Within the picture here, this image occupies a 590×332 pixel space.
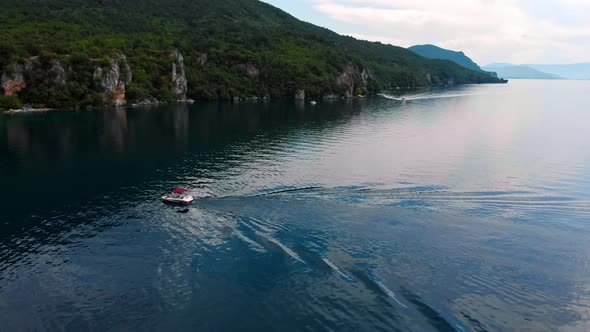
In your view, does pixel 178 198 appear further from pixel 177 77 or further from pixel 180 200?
pixel 177 77

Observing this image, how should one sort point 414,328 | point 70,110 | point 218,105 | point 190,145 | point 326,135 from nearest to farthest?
point 414,328
point 190,145
point 326,135
point 70,110
point 218,105

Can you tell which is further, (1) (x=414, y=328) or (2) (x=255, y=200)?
(2) (x=255, y=200)

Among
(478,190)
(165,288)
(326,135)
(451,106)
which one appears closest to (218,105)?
(326,135)

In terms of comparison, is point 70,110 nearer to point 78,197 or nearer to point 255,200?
point 78,197

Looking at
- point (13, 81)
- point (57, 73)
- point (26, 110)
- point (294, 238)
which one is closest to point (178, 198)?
point (294, 238)

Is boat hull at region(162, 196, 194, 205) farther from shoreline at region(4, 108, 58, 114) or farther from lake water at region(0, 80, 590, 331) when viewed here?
shoreline at region(4, 108, 58, 114)

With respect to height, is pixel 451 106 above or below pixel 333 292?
above

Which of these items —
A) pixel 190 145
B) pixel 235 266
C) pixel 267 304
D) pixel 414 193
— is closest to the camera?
pixel 267 304
